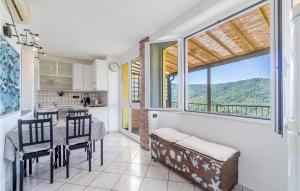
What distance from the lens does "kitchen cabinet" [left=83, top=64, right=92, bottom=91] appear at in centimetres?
565

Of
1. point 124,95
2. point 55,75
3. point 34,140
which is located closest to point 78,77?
point 55,75

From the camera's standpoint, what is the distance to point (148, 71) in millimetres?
3580

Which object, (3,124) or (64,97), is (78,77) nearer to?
(64,97)

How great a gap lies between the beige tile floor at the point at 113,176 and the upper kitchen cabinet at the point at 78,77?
2.76 meters

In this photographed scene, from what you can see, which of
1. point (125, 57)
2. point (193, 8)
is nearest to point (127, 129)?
point (125, 57)

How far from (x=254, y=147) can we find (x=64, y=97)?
18.1 ft

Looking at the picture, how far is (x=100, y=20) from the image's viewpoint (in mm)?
2869

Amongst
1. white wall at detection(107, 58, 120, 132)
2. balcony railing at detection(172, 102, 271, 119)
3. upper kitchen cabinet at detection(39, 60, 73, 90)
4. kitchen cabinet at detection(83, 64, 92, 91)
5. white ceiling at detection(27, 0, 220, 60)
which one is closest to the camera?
balcony railing at detection(172, 102, 271, 119)

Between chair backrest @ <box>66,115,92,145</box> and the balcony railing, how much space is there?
188 centimetres

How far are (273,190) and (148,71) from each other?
2.72m

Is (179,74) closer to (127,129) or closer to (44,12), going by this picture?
(44,12)

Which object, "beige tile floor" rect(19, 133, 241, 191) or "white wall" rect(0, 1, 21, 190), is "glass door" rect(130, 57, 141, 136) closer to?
"beige tile floor" rect(19, 133, 241, 191)

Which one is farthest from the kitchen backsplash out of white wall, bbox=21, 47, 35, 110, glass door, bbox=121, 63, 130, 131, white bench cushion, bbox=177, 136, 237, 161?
white bench cushion, bbox=177, 136, 237, 161

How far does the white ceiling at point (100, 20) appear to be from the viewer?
7.82 feet
